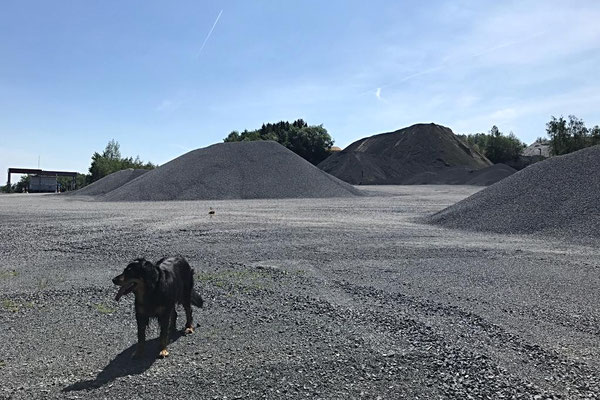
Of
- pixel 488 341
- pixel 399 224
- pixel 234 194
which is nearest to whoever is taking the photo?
pixel 488 341

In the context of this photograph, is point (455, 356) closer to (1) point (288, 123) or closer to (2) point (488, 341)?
(2) point (488, 341)

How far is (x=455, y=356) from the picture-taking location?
5.00m

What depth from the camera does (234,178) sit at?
46875 millimetres

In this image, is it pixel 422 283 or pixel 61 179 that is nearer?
pixel 422 283

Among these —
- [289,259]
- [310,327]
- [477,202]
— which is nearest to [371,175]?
[477,202]

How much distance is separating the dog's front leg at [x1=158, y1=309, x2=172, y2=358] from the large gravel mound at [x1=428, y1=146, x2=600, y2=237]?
14352 millimetres

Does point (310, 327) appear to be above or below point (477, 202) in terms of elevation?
below

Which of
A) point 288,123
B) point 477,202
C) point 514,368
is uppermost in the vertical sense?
point 288,123

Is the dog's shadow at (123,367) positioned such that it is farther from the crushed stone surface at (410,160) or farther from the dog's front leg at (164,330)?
the crushed stone surface at (410,160)

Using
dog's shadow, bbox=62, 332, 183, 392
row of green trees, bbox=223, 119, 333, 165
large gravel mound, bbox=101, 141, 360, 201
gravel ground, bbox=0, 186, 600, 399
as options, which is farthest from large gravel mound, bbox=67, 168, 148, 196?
dog's shadow, bbox=62, 332, 183, 392

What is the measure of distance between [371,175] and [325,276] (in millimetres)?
77714

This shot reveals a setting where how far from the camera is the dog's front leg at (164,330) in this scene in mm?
4855

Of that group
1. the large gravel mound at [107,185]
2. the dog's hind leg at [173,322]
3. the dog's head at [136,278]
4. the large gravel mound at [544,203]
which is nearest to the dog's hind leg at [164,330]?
the dog's hind leg at [173,322]

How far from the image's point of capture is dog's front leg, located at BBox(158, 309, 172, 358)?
4855 millimetres
